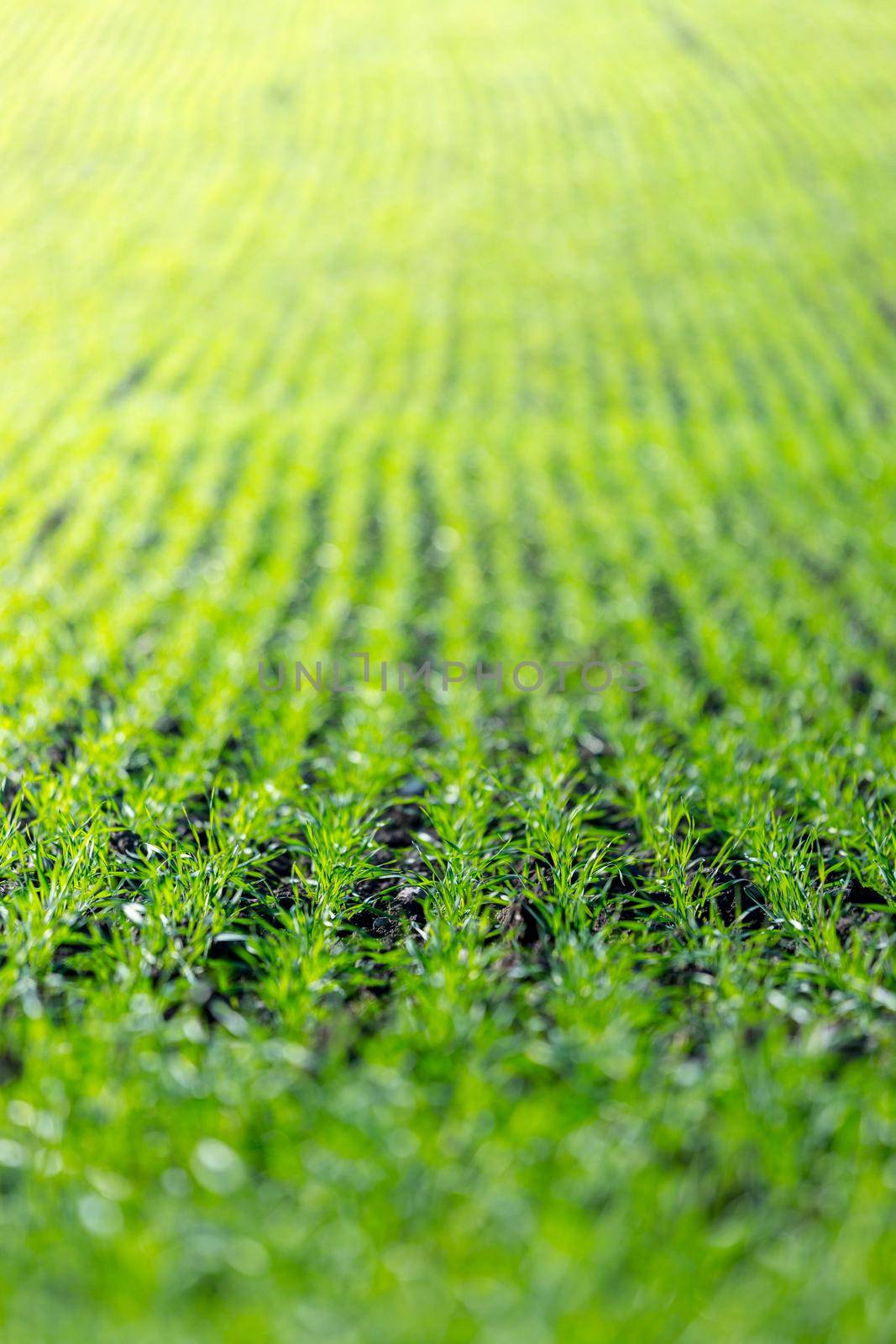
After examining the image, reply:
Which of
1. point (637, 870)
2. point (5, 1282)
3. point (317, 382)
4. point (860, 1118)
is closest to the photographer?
point (5, 1282)

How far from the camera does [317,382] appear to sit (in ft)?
27.2

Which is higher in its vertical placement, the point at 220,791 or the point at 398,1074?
the point at 398,1074

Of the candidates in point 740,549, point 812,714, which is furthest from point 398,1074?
point 740,549

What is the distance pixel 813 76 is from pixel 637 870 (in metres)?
17.9

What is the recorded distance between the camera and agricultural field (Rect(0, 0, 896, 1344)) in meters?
1.71

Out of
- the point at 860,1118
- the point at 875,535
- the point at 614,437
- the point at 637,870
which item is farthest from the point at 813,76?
the point at 860,1118

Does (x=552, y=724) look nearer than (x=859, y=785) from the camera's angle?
No

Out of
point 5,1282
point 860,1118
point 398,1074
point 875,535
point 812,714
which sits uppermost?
point 5,1282

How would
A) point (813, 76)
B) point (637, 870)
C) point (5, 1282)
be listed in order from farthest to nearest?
point (813, 76), point (637, 870), point (5, 1282)

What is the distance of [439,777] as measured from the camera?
3684 mm

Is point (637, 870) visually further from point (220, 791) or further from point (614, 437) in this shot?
point (614, 437)

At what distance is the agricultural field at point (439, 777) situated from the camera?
171 cm

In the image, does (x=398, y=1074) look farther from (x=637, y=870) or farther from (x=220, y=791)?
(x=220, y=791)

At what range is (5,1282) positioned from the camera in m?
1.61
